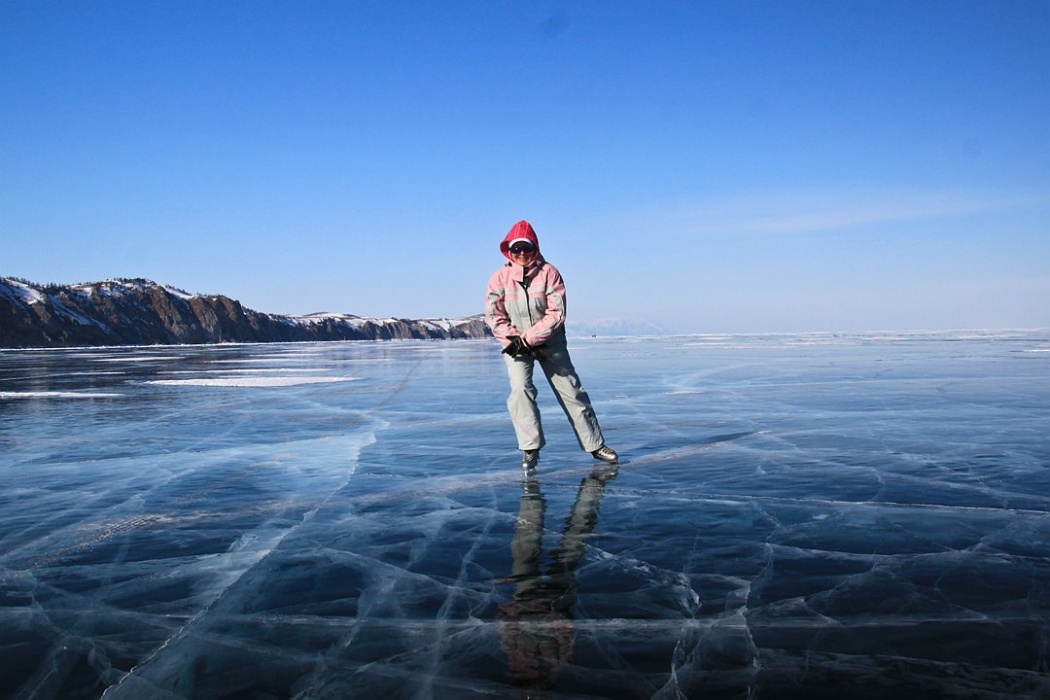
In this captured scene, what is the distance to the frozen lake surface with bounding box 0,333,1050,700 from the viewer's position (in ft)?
7.36

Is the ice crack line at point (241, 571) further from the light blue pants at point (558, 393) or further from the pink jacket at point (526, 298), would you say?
the pink jacket at point (526, 298)

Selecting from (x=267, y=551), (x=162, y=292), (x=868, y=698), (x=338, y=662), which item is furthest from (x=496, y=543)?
(x=162, y=292)

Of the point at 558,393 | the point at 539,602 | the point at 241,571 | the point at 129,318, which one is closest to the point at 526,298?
the point at 558,393

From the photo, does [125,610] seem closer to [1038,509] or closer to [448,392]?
[1038,509]

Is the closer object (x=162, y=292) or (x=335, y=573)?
(x=335, y=573)

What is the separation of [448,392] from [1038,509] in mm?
10543

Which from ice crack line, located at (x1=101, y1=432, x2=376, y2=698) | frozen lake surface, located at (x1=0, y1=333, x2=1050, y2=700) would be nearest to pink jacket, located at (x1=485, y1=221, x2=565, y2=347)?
frozen lake surface, located at (x1=0, y1=333, x2=1050, y2=700)

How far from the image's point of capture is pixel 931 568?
10.3ft

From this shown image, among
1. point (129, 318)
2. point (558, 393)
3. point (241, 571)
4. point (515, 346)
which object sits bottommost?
point (241, 571)

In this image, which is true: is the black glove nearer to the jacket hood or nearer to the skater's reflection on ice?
the jacket hood

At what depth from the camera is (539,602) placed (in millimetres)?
2787

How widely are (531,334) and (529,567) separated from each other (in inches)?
107

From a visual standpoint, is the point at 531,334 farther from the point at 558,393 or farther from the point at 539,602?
the point at 539,602

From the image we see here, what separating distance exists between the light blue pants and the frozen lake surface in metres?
0.28
